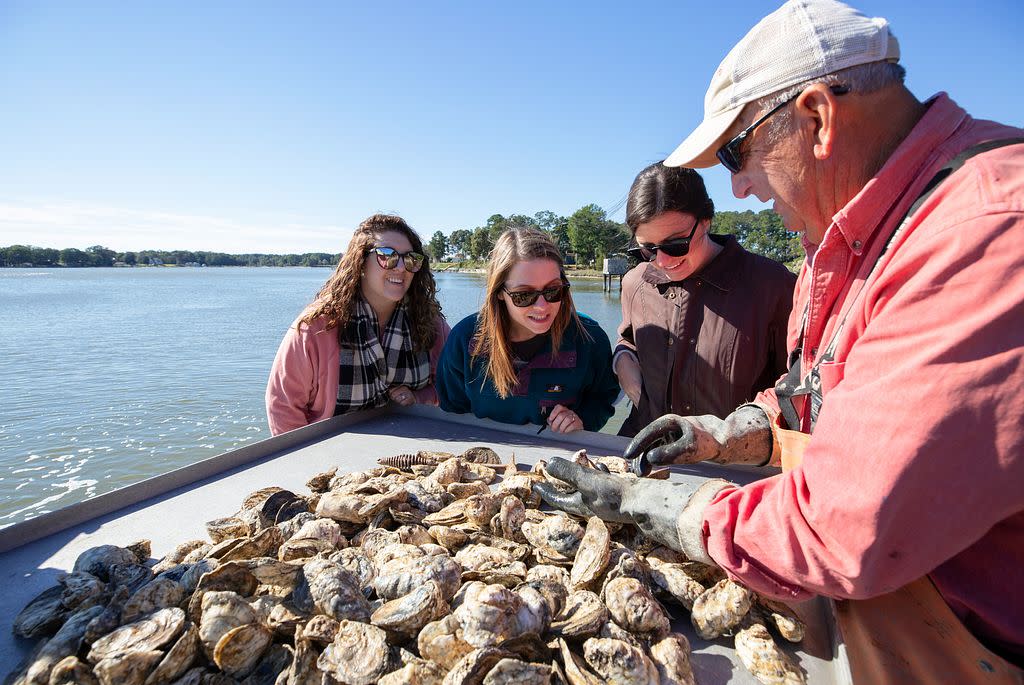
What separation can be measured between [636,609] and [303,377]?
8.66ft

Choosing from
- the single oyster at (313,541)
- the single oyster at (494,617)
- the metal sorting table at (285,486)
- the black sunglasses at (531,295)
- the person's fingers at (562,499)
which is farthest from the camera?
the black sunglasses at (531,295)

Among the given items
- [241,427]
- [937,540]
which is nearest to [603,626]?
[937,540]

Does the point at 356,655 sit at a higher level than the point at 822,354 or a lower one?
lower

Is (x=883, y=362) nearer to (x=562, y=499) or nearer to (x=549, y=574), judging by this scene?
(x=549, y=574)

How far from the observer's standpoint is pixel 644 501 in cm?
165

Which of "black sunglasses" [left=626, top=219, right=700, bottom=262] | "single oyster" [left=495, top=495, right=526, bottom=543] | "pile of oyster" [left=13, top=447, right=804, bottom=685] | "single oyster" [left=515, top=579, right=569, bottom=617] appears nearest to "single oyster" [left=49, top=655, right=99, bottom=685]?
"pile of oyster" [left=13, top=447, right=804, bottom=685]

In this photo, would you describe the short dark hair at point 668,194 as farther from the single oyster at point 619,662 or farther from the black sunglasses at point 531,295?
the single oyster at point 619,662

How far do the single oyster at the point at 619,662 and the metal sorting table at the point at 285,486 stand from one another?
18 centimetres

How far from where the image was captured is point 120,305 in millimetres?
33844

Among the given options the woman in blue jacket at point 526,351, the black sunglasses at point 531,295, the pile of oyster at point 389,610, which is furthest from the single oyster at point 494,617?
the black sunglasses at point 531,295

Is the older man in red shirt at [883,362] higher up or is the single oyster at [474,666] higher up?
the older man in red shirt at [883,362]

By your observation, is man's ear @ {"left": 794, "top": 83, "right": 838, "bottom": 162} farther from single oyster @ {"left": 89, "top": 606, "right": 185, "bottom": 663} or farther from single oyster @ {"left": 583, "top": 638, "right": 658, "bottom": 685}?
single oyster @ {"left": 89, "top": 606, "right": 185, "bottom": 663}

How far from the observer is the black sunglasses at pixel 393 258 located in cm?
355

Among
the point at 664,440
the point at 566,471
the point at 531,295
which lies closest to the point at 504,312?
the point at 531,295
